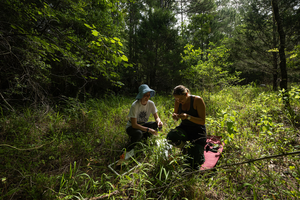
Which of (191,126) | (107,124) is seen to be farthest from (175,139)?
(107,124)

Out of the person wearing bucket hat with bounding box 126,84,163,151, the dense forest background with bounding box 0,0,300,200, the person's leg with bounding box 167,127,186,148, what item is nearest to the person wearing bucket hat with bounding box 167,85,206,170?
the person's leg with bounding box 167,127,186,148

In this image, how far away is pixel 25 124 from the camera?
2.64m

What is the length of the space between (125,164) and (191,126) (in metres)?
1.25

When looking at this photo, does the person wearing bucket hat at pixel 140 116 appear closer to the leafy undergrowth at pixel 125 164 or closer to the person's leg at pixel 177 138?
the leafy undergrowth at pixel 125 164

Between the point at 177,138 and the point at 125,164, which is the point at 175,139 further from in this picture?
the point at 125,164

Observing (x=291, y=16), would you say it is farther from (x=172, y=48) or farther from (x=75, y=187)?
(x=75, y=187)

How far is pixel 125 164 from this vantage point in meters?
1.99

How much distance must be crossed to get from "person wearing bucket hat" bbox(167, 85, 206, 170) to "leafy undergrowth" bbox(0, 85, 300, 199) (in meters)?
0.17

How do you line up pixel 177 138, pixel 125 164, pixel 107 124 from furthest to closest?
1. pixel 107 124
2. pixel 177 138
3. pixel 125 164

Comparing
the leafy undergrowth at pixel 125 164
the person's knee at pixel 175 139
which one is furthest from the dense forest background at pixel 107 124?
the person's knee at pixel 175 139

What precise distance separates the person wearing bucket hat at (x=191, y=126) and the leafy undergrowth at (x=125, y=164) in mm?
172

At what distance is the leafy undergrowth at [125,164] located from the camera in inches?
58.4

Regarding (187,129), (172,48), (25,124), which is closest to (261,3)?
(172,48)

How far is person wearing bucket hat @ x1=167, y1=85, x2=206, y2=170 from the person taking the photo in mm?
1947
